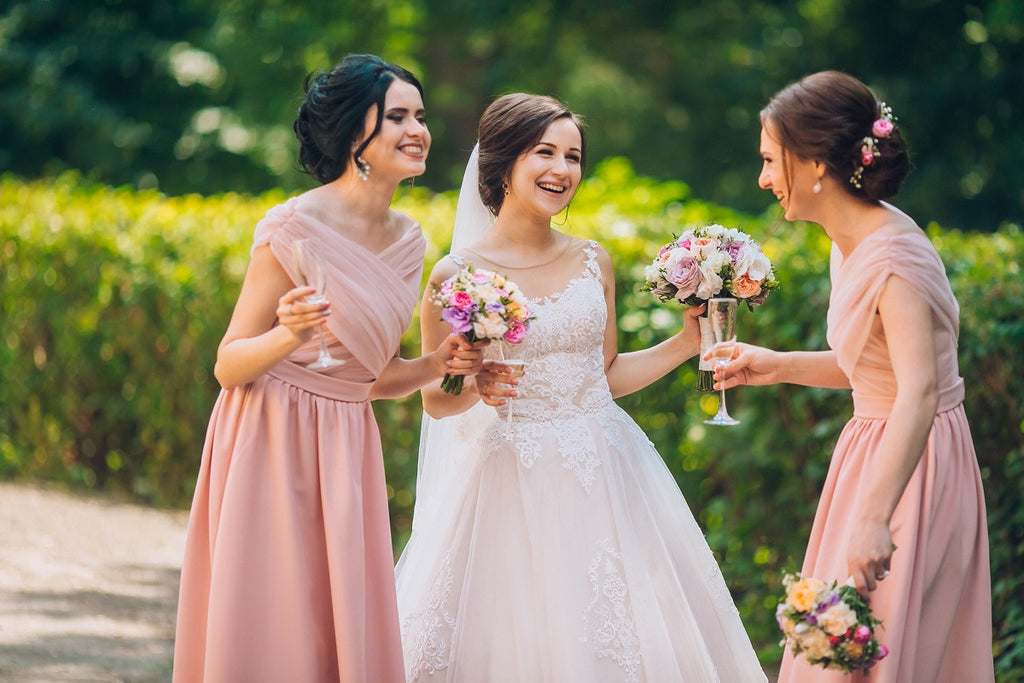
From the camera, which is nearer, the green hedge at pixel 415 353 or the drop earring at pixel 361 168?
the drop earring at pixel 361 168

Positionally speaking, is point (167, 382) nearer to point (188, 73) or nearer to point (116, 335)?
point (116, 335)

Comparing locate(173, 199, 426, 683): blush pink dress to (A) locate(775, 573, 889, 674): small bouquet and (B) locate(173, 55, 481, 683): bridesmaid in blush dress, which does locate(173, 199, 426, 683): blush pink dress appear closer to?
(B) locate(173, 55, 481, 683): bridesmaid in blush dress

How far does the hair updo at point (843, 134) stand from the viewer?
335cm

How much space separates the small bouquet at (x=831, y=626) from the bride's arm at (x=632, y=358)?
159cm

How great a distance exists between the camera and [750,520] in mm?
5766

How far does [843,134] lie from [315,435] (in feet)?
6.05

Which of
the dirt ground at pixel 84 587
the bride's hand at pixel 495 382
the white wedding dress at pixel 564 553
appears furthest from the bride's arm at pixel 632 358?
the dirt ground at pixel 84 587

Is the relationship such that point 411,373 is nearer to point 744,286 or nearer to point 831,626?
point 744,286

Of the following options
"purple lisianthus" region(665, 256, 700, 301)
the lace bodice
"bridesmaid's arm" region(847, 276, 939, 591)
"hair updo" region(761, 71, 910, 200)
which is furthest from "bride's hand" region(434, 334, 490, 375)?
"bridesmaid's arm" region(847, 276, 939, 591)

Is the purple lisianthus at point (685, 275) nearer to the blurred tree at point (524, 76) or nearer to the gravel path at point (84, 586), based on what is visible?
the gravel path at point (84, 586)

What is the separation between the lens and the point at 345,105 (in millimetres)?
3801

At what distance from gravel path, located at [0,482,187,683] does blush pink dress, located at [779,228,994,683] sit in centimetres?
340

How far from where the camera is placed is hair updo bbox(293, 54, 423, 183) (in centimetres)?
380

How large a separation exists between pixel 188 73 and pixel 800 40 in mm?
9295
